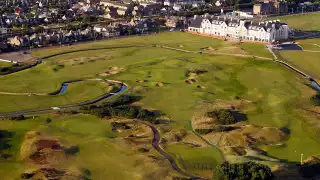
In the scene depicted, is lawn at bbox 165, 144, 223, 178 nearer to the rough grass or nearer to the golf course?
the golf course

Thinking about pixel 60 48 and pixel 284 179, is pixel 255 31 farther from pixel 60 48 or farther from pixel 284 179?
pixel 284 179

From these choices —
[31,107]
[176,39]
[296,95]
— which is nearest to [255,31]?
[176,39]

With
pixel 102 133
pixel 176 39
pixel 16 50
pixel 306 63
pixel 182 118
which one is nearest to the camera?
pixel 102 133

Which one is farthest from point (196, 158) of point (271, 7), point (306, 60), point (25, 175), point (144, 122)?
point (271, 7)

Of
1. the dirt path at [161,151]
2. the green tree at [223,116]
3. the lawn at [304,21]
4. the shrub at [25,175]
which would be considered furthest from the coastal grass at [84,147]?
the lawn at [304,21]

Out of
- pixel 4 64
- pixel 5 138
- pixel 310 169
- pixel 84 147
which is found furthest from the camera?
pixel 4 64

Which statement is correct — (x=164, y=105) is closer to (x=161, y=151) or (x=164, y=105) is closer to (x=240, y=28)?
(x=161, y=151)

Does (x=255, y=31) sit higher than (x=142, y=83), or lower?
higher

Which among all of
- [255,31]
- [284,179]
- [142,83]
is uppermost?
[255,31]

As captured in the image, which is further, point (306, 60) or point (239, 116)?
point (306, 60)
